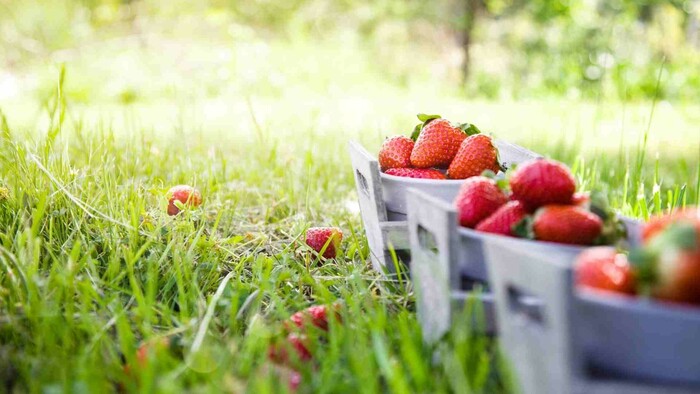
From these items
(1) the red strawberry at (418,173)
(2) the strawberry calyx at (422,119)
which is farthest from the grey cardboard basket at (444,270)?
(2) the strawberry calyx at (422,119)

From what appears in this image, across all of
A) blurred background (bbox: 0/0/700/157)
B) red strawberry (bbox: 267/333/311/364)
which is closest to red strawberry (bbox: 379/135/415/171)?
red strawberry (bbox: 267/333/311/364)

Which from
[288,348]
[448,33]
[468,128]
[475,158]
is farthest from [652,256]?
[448,33]

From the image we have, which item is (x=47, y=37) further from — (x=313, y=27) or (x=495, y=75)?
(x=495, y=75)

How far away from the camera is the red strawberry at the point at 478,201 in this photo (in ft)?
4.25

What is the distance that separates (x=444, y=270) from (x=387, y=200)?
1.71 feet

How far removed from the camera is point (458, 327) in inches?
44.1

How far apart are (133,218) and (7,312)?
1.30 ft

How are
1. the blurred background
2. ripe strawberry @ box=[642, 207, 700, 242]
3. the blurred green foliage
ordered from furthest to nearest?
the blurred green foliage
the blurred background
ripe strawberry @ box=[642, 207, 700, 242]

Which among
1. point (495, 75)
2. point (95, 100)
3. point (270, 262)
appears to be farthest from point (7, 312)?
point (495, 75)

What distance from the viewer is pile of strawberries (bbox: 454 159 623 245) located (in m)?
1.15

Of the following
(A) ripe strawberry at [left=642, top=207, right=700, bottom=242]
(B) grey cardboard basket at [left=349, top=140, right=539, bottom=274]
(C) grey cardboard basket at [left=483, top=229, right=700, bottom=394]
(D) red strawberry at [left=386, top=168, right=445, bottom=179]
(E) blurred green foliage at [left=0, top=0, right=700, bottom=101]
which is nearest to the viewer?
(C) grey cardboard basket at [left=483, top=229, right=700, bottom=394]

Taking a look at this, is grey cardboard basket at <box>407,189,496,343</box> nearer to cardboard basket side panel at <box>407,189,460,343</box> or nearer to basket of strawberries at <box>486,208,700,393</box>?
cardboard basket side panel at <box>407,189,460,343</box>

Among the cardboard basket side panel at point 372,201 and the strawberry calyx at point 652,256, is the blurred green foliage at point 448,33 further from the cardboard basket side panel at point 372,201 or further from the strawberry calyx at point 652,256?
the strawberry calyx at point 652,256

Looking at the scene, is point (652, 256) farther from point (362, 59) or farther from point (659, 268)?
point (362, 59)
